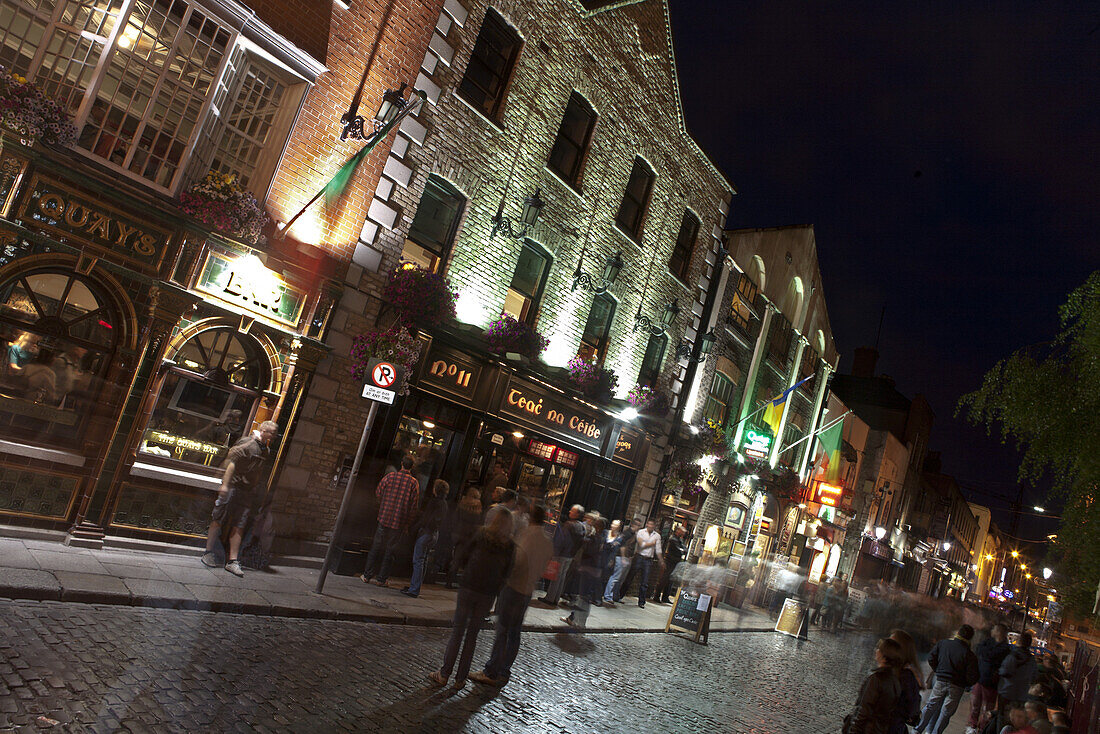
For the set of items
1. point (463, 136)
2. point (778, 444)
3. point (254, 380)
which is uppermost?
point (463, 136)

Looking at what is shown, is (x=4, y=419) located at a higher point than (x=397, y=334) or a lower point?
lower

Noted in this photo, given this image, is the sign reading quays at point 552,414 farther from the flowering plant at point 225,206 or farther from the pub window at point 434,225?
the flowering plant at point 225,206

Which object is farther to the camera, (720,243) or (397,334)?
(720,243)

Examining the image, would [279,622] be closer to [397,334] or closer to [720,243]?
[397,334]

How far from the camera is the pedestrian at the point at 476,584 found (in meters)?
7.14

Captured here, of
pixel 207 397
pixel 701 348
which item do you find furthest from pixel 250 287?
pixel 701 348

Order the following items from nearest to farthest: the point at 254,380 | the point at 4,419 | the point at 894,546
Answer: the point at 4,419, the point at 254,380, the point at 894,546

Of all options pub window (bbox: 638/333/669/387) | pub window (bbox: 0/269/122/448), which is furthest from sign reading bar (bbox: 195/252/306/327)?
pub window (bbox: 638/333/669/387)

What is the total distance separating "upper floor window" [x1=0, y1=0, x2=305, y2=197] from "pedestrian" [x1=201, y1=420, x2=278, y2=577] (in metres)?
3.69

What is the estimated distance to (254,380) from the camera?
10.6m

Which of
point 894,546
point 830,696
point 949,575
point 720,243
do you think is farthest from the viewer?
point 949,575

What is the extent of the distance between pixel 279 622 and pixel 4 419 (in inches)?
172

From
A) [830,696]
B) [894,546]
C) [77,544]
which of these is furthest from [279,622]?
[894,546]

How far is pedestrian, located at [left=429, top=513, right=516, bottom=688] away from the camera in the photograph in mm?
7145
